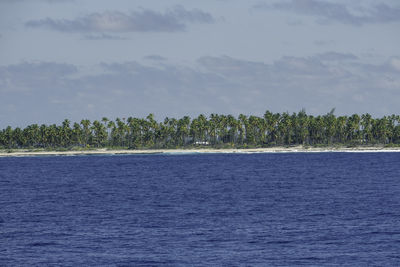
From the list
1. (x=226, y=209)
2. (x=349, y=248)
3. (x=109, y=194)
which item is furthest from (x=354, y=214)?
Answer: (x=109, y=194)

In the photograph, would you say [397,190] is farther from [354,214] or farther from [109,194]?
[109,194]

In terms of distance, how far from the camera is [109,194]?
10156cm

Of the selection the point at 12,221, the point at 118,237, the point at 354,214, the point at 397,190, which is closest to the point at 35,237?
the point at 118,237

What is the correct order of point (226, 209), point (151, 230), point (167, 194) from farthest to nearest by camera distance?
point (167, 194)
point (226, 209)
point (151, 230)

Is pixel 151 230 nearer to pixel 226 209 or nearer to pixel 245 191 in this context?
pixel 226 209

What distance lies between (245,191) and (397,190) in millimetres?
23978

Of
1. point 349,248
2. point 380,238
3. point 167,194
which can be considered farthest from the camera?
point 167,194

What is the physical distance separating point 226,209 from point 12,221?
2506cm

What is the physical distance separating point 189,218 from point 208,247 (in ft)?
59.0

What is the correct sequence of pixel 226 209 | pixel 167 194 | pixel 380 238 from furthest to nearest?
pixel 167 194, pixel 226 209, pixel 380 238

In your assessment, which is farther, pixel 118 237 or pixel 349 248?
pixel 118 237

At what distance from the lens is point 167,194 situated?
101 m

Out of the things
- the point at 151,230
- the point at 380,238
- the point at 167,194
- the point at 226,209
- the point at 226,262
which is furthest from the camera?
the point at 167,194

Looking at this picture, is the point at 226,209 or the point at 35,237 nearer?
the point at 35,237
